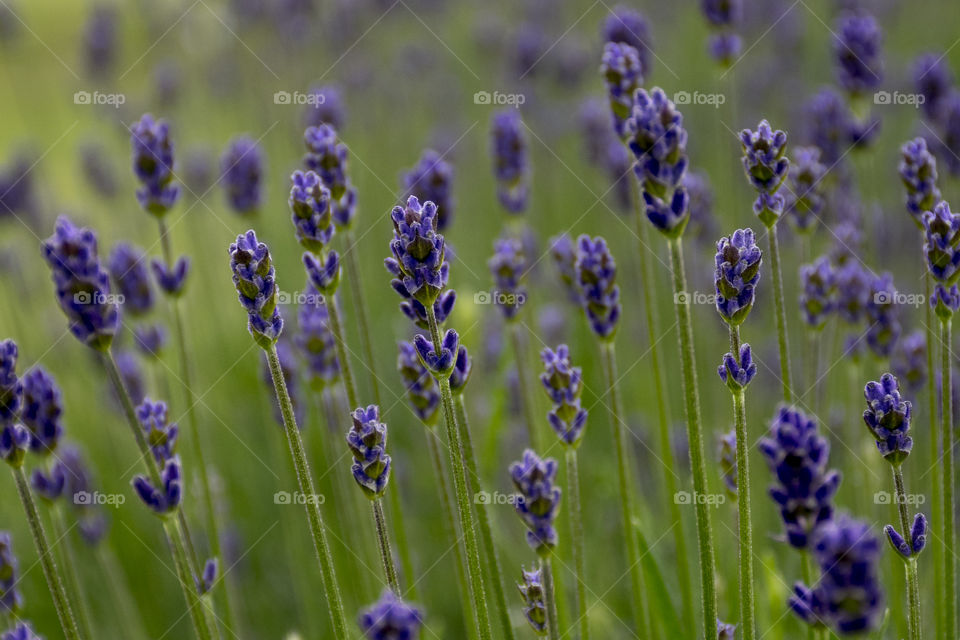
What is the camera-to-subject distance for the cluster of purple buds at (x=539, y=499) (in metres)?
1.83

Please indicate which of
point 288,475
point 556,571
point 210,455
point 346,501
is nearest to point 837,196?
point 556,571

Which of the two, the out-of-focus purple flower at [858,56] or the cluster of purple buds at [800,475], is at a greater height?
the out-of-focus purple flower at [858,56]

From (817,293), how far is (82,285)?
1.91 metres

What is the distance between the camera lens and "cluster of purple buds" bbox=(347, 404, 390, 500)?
1718mm

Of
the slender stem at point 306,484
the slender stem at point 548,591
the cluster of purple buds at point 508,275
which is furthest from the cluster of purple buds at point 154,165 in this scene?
the slender stem at point 548,591

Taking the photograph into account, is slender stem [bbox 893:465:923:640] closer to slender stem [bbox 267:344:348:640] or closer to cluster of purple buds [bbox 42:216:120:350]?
slender stem [bbox 267:344:348:640]

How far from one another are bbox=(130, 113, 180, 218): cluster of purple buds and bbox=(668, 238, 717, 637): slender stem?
156 cm

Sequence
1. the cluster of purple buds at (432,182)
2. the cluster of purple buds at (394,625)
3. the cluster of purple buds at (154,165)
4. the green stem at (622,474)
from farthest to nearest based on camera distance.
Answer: the cluster of purple buds at (432,182) < the cluster of purple buds at (154,165) < the green stem at (622,474) < the cluster of purple buds at (394,625)

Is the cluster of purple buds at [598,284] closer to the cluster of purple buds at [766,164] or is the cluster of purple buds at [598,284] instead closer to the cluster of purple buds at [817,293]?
the cluster of purple buds at [766,164]

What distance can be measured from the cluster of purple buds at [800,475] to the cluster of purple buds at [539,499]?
0.53 meters

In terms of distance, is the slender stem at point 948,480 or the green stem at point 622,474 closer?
the slender stem at point 948,480

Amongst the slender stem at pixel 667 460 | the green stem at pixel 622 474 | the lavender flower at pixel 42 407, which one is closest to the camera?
the lavender flower at pixel 42 407

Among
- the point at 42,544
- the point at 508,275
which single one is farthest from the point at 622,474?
the point at 42,544

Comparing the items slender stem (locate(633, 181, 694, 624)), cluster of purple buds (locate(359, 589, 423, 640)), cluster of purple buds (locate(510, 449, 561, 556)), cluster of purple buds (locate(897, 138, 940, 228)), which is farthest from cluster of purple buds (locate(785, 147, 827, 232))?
cluster of purple buds (locate(359, 589, 423, 640))
